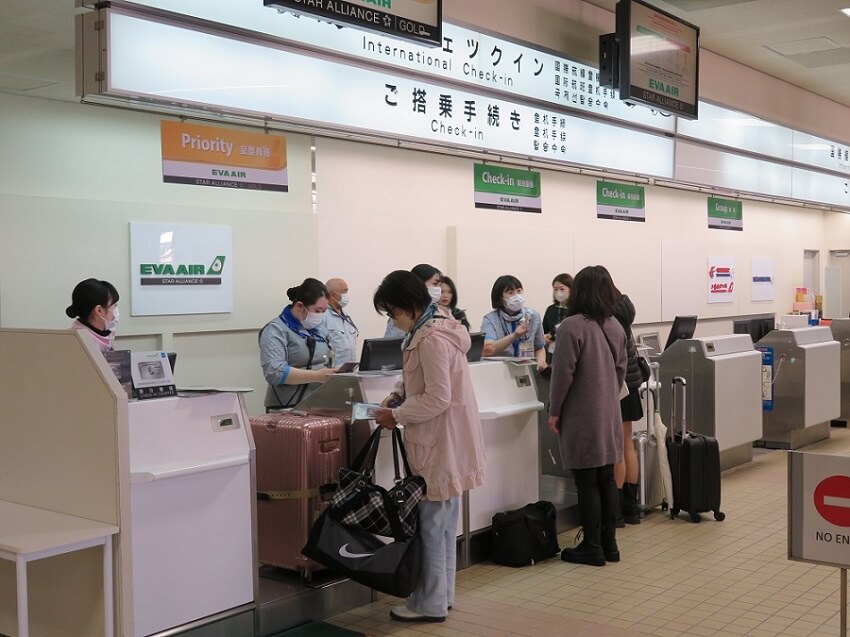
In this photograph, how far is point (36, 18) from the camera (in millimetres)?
5633

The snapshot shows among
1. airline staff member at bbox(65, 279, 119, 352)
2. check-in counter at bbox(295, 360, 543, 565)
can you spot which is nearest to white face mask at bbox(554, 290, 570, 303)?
→ check-in counter at bbox(295, 360, 543, 565)

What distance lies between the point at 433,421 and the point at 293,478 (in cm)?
69

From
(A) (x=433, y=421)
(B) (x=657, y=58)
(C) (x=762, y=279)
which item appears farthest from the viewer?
(C) (x=762, y=279)

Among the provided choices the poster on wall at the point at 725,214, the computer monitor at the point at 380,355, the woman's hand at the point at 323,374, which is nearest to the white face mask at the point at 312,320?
the woman's hand at the point at 323,374

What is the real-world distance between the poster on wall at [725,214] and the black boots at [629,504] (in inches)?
260

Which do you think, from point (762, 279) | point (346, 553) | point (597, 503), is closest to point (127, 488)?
point (346, 553)

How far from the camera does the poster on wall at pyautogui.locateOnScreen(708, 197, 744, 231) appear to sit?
11.9m

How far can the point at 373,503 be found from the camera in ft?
13.0

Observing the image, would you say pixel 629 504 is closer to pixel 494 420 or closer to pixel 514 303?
pixel 494 420

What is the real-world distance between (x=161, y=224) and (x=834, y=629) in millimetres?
4563

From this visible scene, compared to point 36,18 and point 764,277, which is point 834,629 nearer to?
point 36,18

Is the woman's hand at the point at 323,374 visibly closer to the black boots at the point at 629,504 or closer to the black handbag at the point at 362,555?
the black handbag at the point at 362,555

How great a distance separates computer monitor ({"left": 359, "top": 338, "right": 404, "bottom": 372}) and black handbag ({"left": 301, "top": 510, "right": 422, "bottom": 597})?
104 cm

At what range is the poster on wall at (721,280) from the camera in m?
11.9
